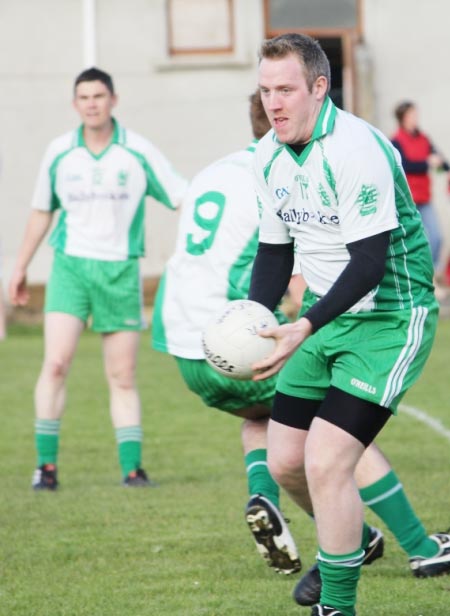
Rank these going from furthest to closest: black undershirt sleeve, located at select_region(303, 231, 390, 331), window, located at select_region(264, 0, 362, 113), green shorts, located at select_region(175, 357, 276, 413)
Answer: window, located at select_region(264, 0, 362, 113)
green shorts, located at select_region(175, 357, 276, 413)
black undershirt sleeve, located at select_region(303, 231, 390, 331)

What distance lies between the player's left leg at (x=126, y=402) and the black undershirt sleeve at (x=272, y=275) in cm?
324

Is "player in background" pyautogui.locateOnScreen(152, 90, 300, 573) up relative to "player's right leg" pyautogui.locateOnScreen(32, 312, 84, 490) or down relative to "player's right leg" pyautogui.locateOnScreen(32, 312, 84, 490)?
up

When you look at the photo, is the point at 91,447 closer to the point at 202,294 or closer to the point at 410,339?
the point at 202,294

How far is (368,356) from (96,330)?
3.58 metres

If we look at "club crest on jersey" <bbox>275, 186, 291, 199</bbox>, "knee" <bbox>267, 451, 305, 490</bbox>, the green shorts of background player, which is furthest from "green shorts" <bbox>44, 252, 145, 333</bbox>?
"club crest on jersey" <bbox>275, 186, 291, 199</bbox>

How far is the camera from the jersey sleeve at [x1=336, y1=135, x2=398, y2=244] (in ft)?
15.6

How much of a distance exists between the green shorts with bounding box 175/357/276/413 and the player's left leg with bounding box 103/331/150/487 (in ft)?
5.56

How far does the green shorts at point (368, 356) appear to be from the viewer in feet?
16.2

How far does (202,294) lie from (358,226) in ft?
6.52

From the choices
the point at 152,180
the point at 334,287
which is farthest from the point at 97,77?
the point at 334,287

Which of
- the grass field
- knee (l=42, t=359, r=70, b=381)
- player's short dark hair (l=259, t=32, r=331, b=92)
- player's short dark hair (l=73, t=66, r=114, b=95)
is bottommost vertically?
→ the grass field

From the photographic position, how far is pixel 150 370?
1426 cm

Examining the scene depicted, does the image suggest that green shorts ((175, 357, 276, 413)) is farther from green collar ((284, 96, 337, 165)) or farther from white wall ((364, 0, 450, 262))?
white wall ((364, 0, 450, 262))

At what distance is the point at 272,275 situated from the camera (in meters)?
5.27
